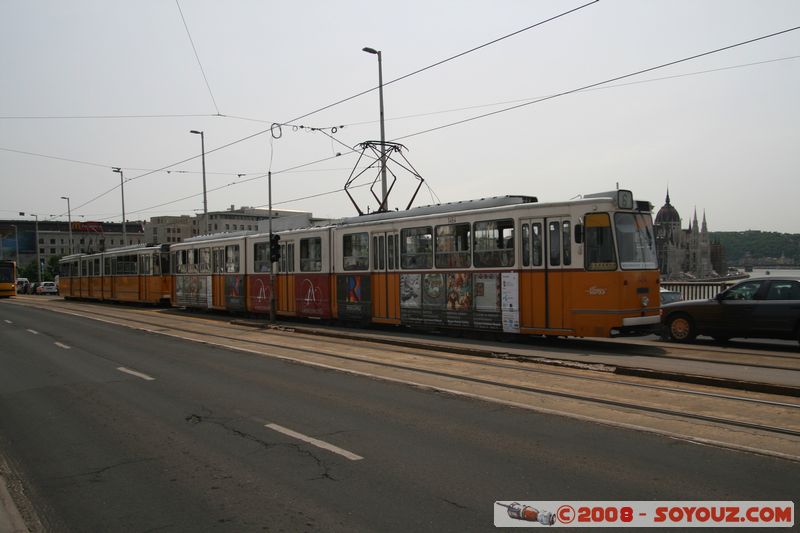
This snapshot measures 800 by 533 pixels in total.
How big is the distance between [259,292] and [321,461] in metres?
19.6

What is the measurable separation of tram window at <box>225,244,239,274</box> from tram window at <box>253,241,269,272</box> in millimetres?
1610

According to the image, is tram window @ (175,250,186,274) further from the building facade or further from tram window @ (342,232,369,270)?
the building facade

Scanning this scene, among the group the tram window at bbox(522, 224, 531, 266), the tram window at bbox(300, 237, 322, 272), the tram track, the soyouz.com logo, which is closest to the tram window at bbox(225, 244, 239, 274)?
the tram window at bbox(300, 237, 322, 272)

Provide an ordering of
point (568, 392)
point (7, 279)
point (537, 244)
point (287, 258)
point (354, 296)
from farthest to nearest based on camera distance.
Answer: point (7, 279)
point (287, 258)
point (354, 296)
point (537, 244)
point (568, 392)

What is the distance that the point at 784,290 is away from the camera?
1383 cm

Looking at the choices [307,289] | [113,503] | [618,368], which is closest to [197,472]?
[113,503]

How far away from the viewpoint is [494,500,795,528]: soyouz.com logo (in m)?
4.48

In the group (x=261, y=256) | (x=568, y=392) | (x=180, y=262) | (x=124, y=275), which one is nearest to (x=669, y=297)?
(x=568, y=392)

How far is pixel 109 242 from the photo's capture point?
136750 mm

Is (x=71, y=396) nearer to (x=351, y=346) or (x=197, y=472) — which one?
(x=197, y=472)

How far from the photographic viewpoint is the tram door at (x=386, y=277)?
18609 mm

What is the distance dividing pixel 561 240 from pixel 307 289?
10801mm

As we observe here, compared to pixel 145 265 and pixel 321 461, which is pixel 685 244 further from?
pixel 321 461

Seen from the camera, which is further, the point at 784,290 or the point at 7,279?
the point at 7,279
